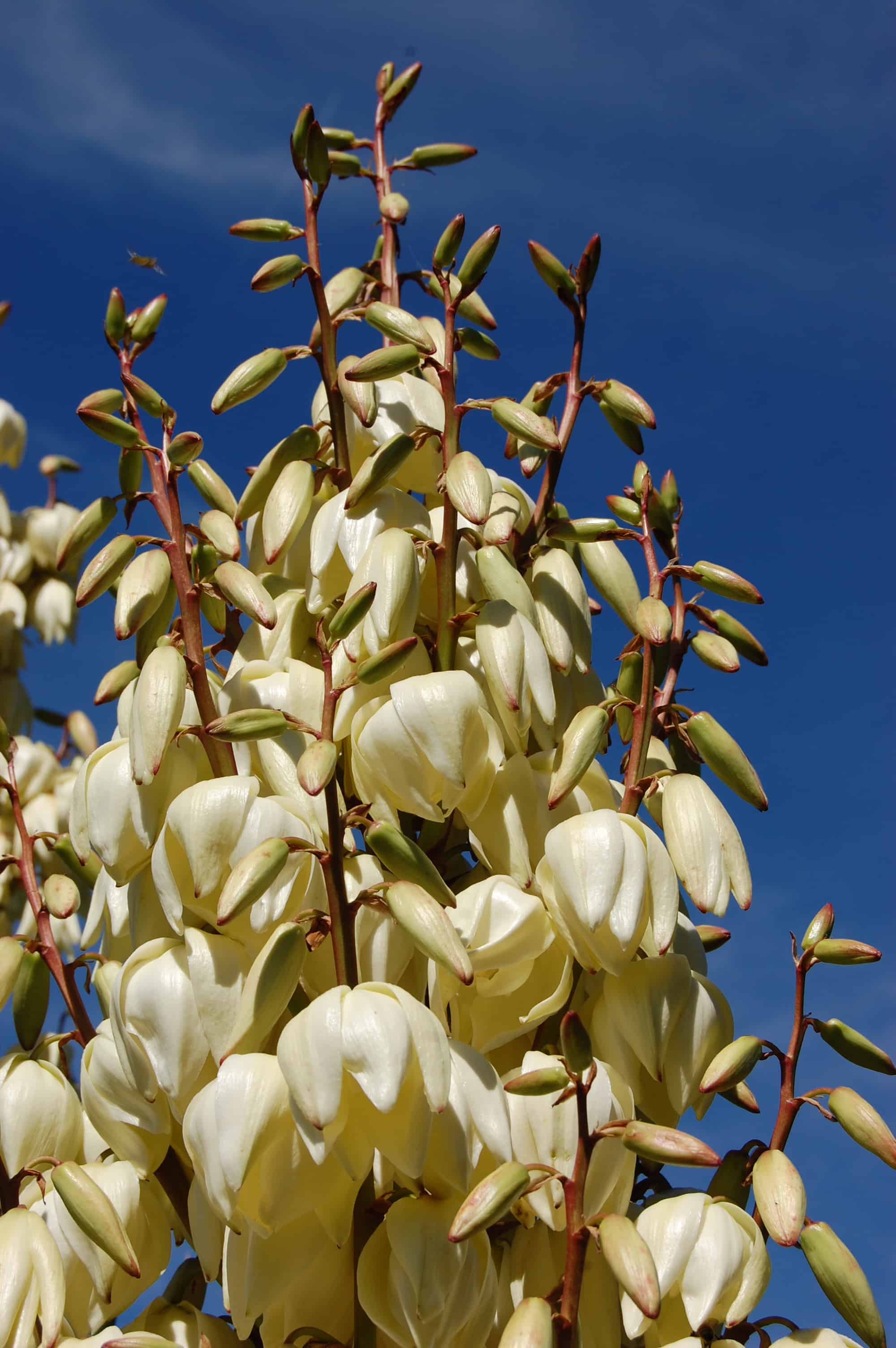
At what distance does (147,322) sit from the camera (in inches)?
38.9

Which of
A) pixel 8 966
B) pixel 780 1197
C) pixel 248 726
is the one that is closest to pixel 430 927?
pixel 248 726

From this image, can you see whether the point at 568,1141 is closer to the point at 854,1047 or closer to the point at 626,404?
the point at 854,1047

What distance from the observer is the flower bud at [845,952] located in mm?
793

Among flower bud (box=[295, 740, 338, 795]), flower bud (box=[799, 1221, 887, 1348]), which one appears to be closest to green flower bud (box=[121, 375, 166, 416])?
flower bud (box=[295, 740, 338, 795])

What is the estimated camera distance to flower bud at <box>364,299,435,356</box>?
37.6 inches

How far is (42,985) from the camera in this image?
36.9 inches

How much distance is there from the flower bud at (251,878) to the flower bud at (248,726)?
0.23 ft

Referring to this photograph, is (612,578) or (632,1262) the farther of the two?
(612,578)

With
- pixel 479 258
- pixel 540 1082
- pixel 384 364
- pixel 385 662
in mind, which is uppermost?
pixel 479 258

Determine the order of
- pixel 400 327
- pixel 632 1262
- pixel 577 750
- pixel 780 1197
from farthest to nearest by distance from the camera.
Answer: pixel 400 327 < pixel 577 750 < pixel 780 1197 < pixel 632 1262

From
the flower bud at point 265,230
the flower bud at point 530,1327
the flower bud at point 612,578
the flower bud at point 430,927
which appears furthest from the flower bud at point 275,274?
the flower bud at point 530,1327

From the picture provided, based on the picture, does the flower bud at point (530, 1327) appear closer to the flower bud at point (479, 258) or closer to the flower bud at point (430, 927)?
the flower bud at point (430, 927)

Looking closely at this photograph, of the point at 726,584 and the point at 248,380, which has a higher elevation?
the point at 248,380

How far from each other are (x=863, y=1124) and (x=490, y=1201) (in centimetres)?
26
